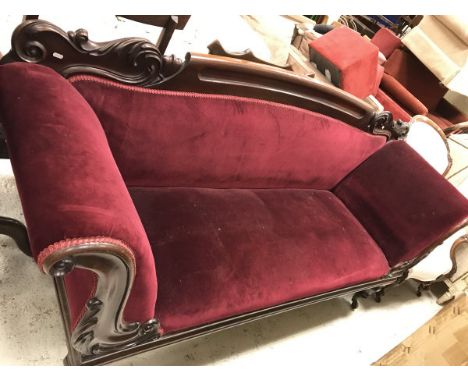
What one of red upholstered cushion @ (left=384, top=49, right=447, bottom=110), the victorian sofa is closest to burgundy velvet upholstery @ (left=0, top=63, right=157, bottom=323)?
the victorian sofa

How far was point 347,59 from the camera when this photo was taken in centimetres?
227

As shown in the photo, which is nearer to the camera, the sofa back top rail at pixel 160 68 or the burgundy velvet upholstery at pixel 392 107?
the sofa back top rail at pixel 160 68

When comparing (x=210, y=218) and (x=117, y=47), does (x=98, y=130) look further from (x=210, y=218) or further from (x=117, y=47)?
(x=210, y=218)

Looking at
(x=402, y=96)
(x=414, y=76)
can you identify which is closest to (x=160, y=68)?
(x=402, y=96)

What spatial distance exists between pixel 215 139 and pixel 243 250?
335 millimetres

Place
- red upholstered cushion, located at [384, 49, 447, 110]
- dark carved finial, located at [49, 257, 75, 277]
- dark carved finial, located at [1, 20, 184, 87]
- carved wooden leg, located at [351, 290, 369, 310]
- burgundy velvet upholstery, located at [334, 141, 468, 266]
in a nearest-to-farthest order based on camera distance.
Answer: dark carved finial, located at [49, 257, 75, 277] → dark carved finial, located at [1, 20, 184, 87] → burgundy velvet upholstery, located at [334, 141, 468, 266] → carved wooden leg, located at [351, 290, 369, 310] → red upholstered cushion, located at [384, 49, 447, 110]

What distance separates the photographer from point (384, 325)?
1.63 m

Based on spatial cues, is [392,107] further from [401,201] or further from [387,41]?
[401,201]

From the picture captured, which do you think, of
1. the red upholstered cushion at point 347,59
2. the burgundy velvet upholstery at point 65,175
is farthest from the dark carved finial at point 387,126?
the burgundy velvet upholstery at point 65,175

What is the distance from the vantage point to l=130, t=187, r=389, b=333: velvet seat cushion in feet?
3.22

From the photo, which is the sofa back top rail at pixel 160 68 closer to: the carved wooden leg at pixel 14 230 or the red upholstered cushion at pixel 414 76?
the carved wooden leg at pixel 14 230

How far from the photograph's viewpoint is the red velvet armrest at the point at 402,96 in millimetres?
2762

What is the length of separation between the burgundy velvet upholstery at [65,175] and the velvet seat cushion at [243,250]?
0.13m

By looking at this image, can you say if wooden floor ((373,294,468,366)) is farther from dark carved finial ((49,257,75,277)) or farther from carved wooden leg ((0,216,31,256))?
carved wooden leg ((0,216,31,256))
